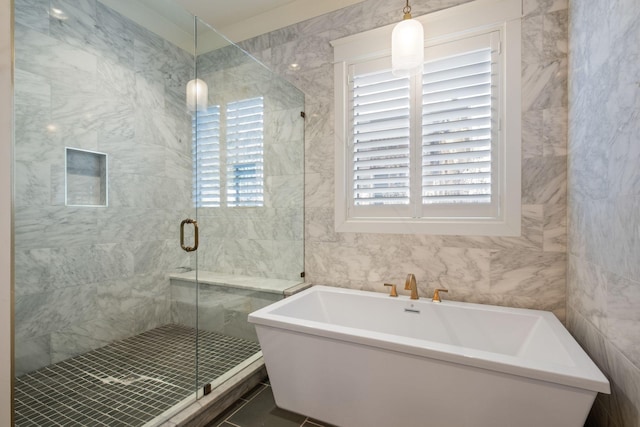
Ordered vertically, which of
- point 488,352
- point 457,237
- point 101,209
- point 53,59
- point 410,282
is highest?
point 53,59

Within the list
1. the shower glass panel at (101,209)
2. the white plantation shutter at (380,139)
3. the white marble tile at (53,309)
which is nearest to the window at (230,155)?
Answer: the shower glass panel at (101,209)

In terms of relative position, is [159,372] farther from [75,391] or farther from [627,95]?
[627,95]

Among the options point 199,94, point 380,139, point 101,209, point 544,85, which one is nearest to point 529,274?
point 544,85

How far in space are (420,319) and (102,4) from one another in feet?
10.9

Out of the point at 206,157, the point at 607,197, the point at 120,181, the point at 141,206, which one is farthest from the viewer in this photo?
the point at 141,206

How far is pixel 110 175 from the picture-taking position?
2.47 metres

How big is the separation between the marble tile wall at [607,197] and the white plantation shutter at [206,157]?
222cm

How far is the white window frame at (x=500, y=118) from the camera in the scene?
1.93 m

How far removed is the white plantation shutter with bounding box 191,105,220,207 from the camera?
2137 mm

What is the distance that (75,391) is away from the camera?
1.84 m

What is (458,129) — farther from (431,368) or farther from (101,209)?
(101,209)

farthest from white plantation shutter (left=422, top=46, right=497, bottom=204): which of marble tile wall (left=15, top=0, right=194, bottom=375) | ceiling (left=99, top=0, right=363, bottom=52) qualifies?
marble tile wall (left=15, top=0, right=194, bottom=375)

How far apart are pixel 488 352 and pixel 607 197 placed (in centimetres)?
84

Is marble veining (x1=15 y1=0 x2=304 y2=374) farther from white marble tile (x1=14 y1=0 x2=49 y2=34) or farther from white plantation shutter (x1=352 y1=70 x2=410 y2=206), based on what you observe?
white plantation shutter (x1=352 y1=70 x2=410 y2=206)
